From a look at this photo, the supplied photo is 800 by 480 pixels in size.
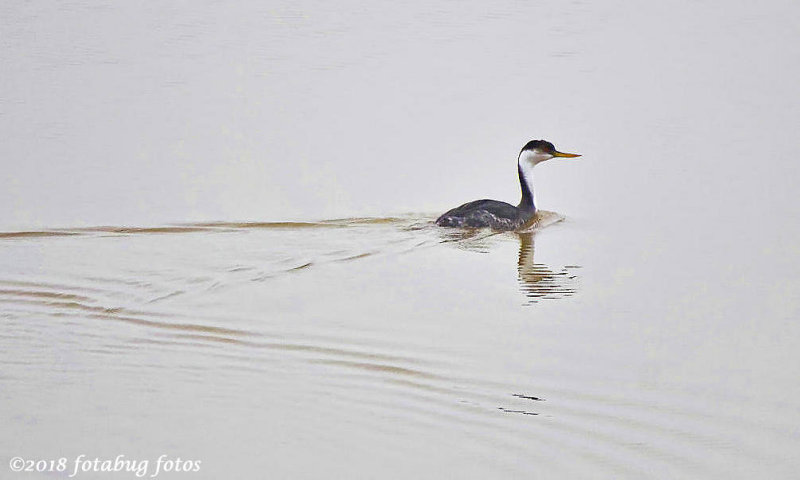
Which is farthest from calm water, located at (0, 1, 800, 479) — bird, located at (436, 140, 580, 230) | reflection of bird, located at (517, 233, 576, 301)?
bird, located at (436, 140, 580, 230)

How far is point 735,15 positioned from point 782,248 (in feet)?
31.6

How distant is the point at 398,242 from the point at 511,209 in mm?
1500

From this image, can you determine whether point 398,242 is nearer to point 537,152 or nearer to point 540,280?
point 540,280

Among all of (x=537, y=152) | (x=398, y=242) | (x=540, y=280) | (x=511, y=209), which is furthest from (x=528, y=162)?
(x=540, y=280)

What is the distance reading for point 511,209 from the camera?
11.9 metres

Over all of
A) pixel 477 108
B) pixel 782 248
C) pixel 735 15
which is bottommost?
pixel 782 248

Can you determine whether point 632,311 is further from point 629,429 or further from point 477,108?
point 477,108

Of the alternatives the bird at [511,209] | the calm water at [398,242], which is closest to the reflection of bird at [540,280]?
the calm water at [398,242]

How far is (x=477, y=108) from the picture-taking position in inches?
577

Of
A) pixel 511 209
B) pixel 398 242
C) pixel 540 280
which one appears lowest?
pixel 540 280

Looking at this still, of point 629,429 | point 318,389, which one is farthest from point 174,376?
point 629,429

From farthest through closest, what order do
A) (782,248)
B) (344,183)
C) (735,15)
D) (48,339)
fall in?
(735,15), (344,183), (782,248), (48,339)

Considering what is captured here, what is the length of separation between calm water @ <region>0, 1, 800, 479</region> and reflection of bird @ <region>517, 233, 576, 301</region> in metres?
0.04

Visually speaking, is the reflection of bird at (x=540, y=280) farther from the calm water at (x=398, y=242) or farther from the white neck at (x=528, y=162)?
the white neck at (x=528, y=162)
